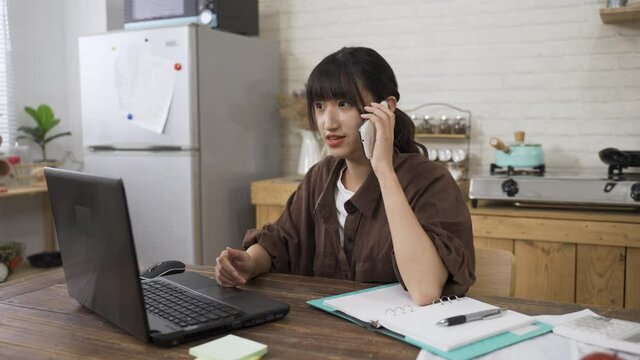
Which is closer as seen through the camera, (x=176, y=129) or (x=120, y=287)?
(x=120, y=287)

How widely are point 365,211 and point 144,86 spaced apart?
181 cm

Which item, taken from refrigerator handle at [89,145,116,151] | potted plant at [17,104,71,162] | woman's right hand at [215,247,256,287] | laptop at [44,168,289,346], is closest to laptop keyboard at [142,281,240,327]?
laptop at [44,168,289,346]

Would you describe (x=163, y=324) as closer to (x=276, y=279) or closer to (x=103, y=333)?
(x=103, y=333)

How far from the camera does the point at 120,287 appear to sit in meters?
0.95

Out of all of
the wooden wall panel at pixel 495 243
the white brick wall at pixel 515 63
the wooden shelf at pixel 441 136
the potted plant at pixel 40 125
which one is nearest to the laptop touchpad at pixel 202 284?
the wooden wall panel at pixel 495 243

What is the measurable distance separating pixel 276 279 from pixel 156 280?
270 millimetres

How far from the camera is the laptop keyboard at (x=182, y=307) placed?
1.02 m

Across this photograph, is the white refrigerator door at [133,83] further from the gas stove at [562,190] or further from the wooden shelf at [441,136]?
the gas stove at [562,190]

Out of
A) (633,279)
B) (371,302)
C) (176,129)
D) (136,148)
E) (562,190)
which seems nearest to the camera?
(371,302)

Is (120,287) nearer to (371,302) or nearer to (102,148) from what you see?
(371,302)

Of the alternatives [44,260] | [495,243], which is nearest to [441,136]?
[495,243]

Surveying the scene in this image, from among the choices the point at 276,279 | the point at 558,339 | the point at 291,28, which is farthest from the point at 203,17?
the point at 558,339

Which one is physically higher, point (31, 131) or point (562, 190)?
point (31, 131)

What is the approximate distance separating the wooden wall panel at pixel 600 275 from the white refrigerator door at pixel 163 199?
1.71 m
